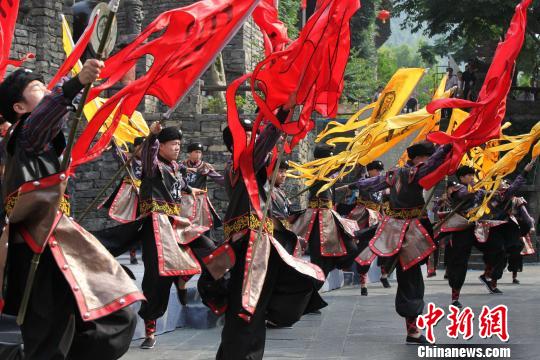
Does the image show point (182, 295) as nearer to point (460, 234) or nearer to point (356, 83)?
point (460, 234)

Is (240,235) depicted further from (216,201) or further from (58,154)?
(216,201)

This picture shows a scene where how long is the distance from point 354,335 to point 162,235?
2.04 m

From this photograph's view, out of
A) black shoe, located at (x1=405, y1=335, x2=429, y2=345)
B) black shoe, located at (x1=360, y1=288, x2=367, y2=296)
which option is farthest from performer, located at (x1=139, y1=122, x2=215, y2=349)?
black shoe, located at (x1=360, y1=288, x2=367, y2=296)

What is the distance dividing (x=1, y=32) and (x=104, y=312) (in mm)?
3157

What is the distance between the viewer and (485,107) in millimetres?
9195

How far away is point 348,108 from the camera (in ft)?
107

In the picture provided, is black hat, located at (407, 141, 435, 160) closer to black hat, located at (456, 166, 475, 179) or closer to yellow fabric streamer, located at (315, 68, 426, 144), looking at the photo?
yellow fabric streamer, located at (315, 68, 426, 144)

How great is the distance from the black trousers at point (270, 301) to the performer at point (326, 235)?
6.12 m

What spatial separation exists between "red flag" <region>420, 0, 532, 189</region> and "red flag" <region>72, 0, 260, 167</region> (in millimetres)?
2762

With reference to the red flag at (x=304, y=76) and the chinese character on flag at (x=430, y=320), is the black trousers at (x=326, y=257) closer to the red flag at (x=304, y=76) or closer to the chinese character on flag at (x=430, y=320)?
the chinese character on flag at (x=430, y=320)

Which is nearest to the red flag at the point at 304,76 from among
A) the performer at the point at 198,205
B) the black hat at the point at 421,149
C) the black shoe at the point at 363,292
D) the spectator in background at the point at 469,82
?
the black hat at the point at 421,149

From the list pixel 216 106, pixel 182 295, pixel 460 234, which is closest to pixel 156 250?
pixel 182 295

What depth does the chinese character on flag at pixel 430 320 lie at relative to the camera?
875 cm

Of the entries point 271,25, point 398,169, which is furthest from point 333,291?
point 271,25
